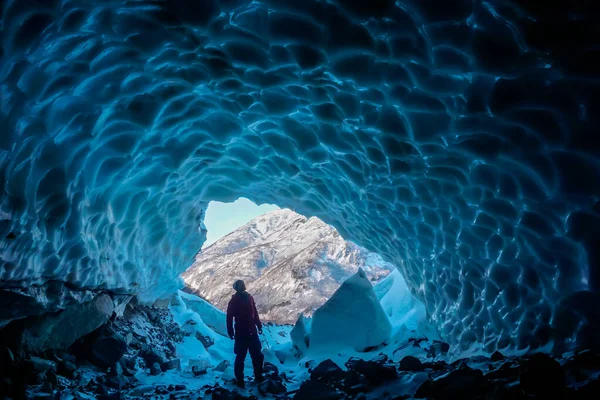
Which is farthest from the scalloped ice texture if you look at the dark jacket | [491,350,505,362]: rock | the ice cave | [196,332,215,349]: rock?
[196,332,215,349]: rock

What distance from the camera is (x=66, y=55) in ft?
11.2

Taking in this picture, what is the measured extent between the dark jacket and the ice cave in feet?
7.43

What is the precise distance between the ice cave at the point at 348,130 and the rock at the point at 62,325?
0.18ft

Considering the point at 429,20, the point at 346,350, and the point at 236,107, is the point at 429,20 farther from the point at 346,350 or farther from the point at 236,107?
the point at 346,350

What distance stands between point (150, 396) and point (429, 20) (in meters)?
5.41

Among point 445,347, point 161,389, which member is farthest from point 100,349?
point 445,347

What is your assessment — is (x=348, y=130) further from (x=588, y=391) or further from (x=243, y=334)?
(x=588, y=391)

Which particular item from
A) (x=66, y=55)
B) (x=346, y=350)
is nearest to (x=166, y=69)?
(x=66, y=55)

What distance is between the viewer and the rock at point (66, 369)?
198 inches

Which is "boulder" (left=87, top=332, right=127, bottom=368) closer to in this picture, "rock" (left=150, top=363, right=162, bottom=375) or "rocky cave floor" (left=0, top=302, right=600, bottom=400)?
"rocky cave floor" (left=0, top=302, right=600, bottom=400)

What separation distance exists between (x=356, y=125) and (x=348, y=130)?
0.22 m

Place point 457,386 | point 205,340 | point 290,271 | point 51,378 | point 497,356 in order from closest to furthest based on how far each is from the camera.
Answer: point 457,386 < point 497,356 < point 51,378 < point 205,340 < point 290,271

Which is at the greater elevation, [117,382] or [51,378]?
[51,378]

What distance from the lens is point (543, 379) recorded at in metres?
2.64
